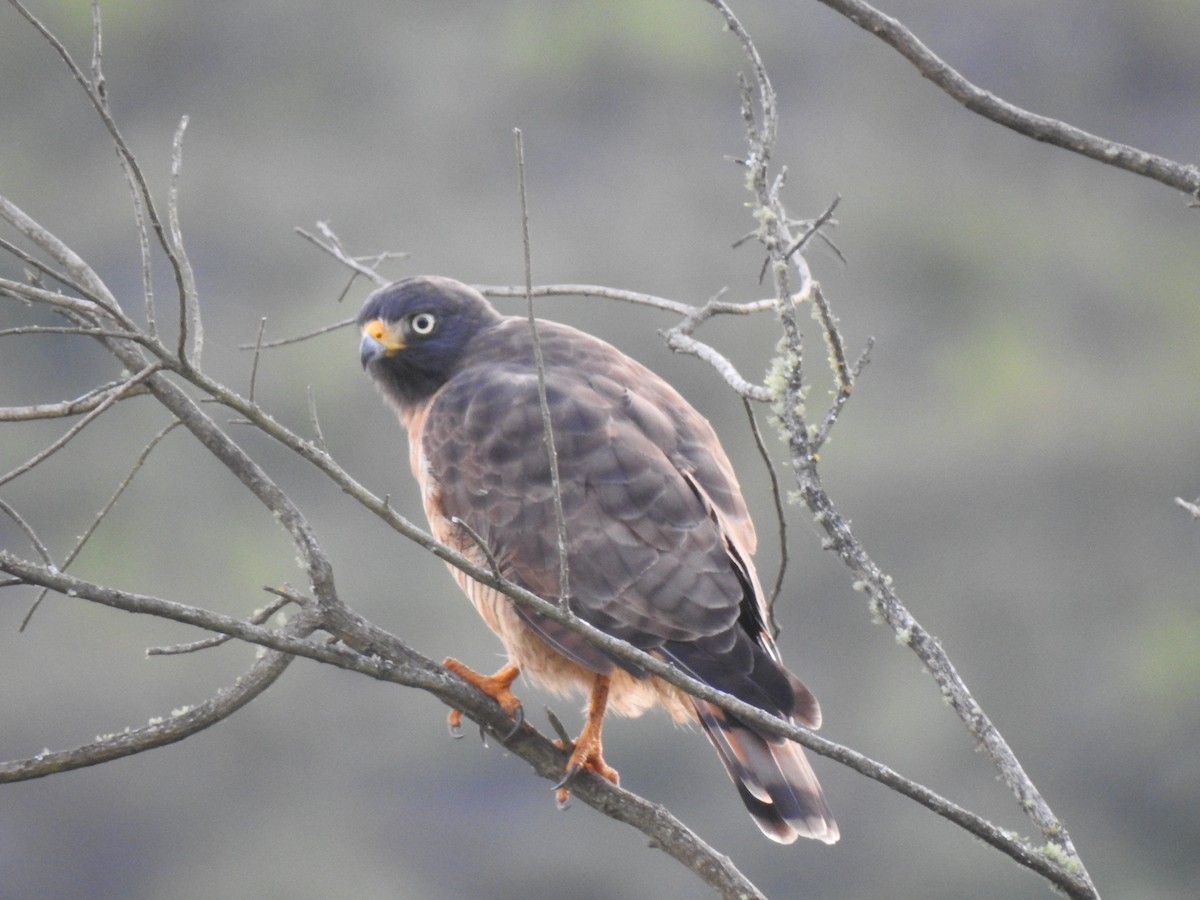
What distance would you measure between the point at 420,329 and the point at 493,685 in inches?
36.9

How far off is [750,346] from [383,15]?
706 cm

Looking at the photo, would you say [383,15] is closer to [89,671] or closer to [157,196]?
[157,196]

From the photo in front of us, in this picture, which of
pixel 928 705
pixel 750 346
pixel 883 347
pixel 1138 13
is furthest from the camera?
pixel 1138 13

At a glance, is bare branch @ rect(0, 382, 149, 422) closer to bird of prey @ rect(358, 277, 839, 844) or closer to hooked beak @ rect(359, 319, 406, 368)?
bird of prey @ rect(358, 277, 839, 844)

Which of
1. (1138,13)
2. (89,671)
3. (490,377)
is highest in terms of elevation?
(1138,13)

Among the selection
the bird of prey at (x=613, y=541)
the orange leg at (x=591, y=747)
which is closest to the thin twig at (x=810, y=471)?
the bird of prey at (x=613, y=541)

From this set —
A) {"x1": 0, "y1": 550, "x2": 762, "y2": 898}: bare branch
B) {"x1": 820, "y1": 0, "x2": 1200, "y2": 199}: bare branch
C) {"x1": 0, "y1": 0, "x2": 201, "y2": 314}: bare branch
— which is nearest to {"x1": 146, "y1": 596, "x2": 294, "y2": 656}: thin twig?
{"x1": 0, "y1": 550, "x2": 762, "y2": 898}: bare branch

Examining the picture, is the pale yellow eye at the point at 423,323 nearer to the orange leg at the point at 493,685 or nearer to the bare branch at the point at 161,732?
the orange leg at the point at 493,685

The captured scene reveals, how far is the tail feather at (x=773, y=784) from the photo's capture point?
2508 millimetres

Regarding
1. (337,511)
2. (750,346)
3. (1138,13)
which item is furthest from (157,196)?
(1138,13)

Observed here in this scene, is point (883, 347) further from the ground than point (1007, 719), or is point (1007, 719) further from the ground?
point (883, 347)

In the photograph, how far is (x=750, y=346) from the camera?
12703mm

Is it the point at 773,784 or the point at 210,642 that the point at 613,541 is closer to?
the point at 773,784

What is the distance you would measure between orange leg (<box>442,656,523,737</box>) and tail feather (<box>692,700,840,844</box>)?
15.7 inches
